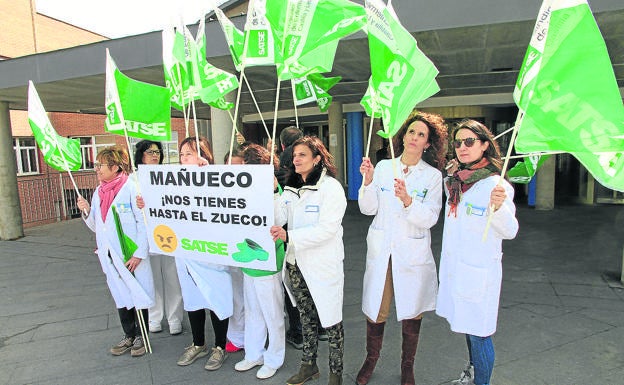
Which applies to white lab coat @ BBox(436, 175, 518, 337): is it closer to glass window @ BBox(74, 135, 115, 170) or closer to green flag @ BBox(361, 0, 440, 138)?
green flag @ BBox(361, 0, 440, 138)

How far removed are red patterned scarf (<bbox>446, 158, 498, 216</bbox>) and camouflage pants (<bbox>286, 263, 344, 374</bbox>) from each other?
46.3 inches

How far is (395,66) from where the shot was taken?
2637mm

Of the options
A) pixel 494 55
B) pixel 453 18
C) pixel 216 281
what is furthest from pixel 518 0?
pixel 216 281

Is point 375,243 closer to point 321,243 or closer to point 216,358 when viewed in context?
point 321,243

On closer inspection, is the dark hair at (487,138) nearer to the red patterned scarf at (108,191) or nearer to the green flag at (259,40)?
the green flag at (259,40)

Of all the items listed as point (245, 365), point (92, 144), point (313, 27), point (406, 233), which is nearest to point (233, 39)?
point (313, 27)

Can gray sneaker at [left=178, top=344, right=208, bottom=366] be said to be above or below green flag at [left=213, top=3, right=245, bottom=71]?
below

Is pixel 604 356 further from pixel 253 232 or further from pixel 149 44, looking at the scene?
pixel 149 44

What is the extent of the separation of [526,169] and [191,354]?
3.16 meters

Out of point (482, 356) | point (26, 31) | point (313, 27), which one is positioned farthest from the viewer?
point (26, 31)

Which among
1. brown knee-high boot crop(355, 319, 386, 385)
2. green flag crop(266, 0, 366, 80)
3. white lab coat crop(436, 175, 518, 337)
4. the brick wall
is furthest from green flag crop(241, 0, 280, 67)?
the brick wall

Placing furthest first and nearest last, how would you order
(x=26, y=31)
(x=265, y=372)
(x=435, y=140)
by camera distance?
(x=26, y=31) → (x=265, y=372) → (x=435, y=140)

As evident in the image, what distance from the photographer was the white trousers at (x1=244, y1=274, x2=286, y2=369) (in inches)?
128

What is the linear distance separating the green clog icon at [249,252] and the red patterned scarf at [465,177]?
136cm
